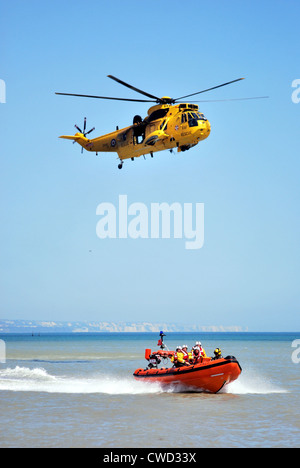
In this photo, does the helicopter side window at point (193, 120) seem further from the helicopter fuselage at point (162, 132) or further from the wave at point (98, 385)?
the wave at point (98, 385)

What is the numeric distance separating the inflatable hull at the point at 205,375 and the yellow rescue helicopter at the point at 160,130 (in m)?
10.8

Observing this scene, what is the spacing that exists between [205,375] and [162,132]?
39.7 feet

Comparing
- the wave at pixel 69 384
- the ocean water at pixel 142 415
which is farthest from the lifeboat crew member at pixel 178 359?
the wave at pixel 69 384

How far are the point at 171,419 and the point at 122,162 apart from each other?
16.6 metres

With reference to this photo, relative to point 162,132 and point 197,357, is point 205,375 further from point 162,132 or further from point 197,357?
point 162,132

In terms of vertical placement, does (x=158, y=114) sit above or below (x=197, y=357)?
above

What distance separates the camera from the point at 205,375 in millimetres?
26125

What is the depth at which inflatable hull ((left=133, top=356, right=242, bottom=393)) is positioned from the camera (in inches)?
1018

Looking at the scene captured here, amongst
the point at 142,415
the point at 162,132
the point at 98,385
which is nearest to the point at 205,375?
the point at 142,415

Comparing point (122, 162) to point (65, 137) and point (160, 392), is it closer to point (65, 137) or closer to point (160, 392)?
point (65, 137)

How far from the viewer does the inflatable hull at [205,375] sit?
2586 centimetres

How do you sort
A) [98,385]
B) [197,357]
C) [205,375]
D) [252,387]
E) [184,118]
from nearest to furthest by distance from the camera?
[205,375]
[197,357]
[184,118]
[252,387]
[98,385]
